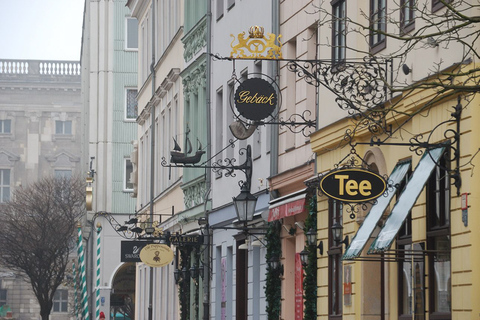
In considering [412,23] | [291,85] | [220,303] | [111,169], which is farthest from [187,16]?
[111,169]

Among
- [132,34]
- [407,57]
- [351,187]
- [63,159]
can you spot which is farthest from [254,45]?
[63,159]

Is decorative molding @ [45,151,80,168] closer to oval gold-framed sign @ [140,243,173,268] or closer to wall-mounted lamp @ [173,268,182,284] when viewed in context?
wall-mounted lamp @ [173,268,182,284]

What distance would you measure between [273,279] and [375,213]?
7634 millimetres

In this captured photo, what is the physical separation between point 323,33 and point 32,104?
83.5 m

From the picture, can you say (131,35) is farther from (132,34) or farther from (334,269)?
(334,269)

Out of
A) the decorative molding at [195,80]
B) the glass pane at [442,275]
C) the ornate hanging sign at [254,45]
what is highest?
the decorative molding at [195,80]

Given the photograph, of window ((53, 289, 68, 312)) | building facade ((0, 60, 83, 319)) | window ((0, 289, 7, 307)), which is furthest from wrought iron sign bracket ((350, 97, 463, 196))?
building facade ((0, 60, 83, 319))

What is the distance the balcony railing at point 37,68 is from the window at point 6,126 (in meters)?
4.33

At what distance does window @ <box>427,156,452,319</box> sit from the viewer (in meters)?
14.1

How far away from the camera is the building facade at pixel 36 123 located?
99562mm

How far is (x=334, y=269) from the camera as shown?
1906 cm

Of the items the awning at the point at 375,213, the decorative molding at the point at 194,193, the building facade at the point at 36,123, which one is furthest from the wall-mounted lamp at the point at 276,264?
the building facade at the point at 36,123

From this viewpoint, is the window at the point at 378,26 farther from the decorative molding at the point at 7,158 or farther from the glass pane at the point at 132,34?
the decorative molding at the point at 7,158

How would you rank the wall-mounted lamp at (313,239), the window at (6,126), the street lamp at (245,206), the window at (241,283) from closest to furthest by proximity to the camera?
the wall-mounted lamp at (313,239) → the street lamp at (245,206) → the window at (241,283) → the window at (6,126)
